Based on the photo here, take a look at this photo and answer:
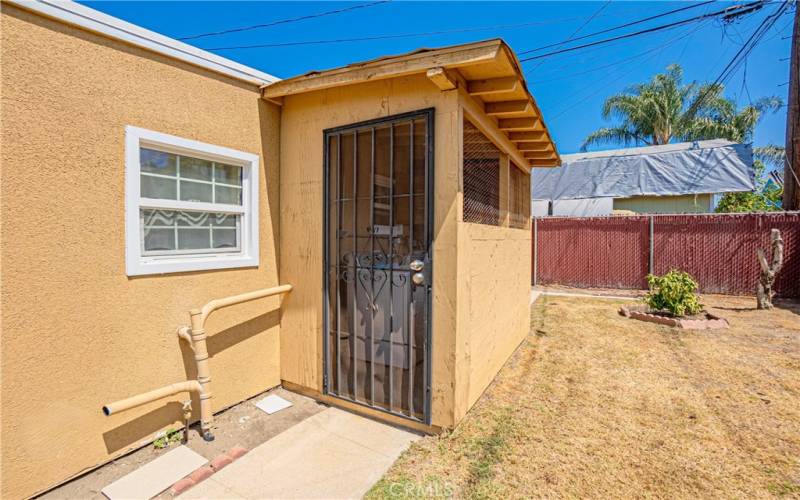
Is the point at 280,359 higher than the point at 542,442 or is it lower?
higher

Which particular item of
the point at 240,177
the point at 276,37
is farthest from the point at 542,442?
the point at 276,37

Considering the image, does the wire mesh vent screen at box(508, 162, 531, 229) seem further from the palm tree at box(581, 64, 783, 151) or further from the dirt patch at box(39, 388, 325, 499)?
the palm tree at box(581, 64, 783, 151)

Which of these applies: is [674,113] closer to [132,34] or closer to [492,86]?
[492,86]

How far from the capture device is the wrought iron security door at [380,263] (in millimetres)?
3025

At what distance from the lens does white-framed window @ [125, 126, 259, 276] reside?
2.67m

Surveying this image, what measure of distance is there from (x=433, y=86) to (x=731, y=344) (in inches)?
221

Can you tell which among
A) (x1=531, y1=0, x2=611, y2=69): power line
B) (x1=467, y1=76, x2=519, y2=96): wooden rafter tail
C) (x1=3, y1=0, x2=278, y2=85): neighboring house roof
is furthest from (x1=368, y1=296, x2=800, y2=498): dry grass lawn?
(x1=531, y1=0, x2=611, y2=69): power line

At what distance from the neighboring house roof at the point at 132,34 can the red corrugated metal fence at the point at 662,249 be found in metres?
9.39

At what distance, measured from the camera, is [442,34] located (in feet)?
29.2

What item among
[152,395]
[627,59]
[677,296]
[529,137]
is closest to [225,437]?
Result: [152,395]

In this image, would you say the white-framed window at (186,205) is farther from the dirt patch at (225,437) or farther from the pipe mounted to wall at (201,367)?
the dirt patch at (225,437)

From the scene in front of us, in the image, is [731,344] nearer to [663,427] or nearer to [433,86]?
[663,427]

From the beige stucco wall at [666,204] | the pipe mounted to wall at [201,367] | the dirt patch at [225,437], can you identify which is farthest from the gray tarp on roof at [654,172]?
the pipe mounted to wall at [201,367]

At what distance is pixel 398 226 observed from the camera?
3.13 meters
